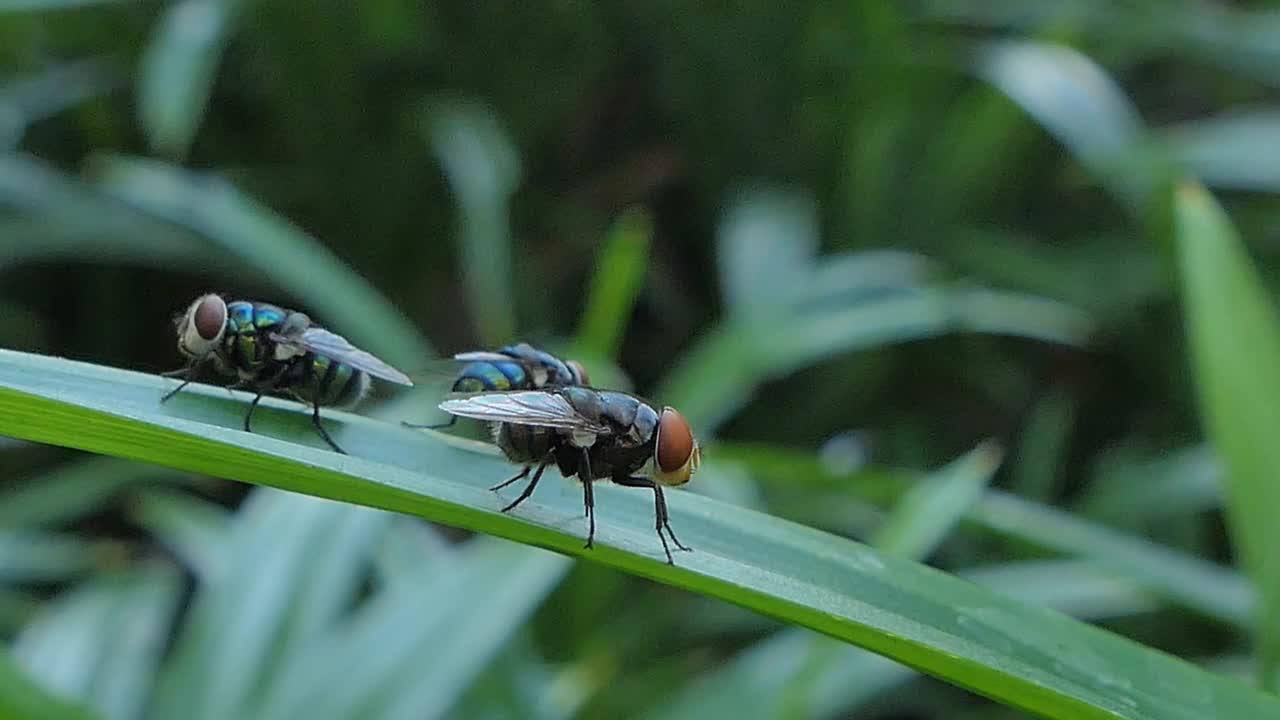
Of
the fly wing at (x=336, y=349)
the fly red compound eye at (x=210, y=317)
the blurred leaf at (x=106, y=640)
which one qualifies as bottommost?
the blurred leaf at (x=106, y=640)

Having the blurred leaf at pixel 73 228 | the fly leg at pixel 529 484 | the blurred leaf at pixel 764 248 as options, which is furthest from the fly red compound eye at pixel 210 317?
the blurred leaf at pixel 73 228

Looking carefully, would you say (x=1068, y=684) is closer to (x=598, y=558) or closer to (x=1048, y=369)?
(x=598, y=558)

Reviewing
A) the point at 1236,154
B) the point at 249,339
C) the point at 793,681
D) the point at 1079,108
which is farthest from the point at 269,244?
the point at 1236,154

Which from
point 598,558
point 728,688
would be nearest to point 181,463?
point 598,558

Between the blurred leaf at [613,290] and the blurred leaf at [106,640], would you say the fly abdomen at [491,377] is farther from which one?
the blurred leaf at [106,640]

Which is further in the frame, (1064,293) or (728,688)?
(1064,293)

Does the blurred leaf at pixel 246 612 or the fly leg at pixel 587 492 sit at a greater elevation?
the fly leg at pixel 587 492

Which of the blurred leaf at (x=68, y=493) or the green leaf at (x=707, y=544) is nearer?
the green leaf at (x=707, y=544)
